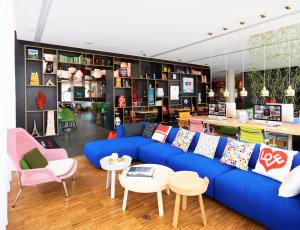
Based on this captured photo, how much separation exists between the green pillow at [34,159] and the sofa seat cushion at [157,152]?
69.6 inches

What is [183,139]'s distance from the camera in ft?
12.4

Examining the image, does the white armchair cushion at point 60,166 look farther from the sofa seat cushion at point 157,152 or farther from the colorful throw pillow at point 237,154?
the colorful throw pillow at point 237,154

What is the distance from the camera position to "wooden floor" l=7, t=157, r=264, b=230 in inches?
90.5

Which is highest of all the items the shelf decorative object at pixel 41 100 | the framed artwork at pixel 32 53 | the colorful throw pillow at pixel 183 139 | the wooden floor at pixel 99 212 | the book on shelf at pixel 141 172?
the framed artwork at pixel 32 53

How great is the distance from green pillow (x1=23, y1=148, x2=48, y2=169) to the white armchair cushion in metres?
0.14

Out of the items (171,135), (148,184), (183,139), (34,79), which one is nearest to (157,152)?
(183,139)

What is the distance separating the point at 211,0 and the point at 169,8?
781mm

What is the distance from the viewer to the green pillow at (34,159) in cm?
291

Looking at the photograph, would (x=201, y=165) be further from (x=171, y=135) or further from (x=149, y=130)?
(x=149, y=130)

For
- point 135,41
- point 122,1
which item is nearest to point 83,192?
point 122,1

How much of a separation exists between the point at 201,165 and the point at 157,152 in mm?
990


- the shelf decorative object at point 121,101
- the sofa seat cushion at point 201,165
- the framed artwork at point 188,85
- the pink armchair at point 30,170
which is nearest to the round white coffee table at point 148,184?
the sofa seat cushion at point 201,165

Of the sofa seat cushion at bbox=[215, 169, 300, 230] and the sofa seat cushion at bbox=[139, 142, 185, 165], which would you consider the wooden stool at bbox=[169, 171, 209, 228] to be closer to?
the sofa seat cushion at bbox=[215, 169, 300, 230]

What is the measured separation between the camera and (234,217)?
2.44 metres
